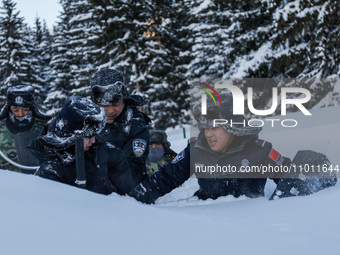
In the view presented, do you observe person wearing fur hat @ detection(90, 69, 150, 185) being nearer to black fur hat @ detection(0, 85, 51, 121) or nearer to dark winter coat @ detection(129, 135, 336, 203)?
dark winter coat @ detection(129, 135, 336, 203)

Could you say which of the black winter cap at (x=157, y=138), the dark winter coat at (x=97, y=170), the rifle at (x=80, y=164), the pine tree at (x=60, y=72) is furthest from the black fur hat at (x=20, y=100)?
the pine tree at (x=60, y=72)

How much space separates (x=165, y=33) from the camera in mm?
24094

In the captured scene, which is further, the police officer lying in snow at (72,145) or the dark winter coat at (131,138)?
the dark winter coat at (131,138)

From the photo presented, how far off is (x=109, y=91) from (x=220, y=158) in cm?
147

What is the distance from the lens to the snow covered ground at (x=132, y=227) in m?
1.54

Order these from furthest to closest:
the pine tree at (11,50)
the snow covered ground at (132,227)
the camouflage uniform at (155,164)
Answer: the pine tree at (11,50), the camouflage uniform at (155,164), the snow covered ground at (132,227)

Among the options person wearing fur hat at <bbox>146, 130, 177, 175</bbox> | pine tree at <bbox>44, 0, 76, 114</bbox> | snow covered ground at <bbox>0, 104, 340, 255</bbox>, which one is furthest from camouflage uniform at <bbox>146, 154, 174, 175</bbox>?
pine tree at <bbox>44, 0, 76, 114</bbox>

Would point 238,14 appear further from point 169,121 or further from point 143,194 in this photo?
point 143,194

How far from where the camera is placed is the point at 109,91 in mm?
4301

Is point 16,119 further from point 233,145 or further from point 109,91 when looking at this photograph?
point 233,145

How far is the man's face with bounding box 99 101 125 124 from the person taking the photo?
4391mm

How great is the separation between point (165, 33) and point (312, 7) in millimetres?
11449

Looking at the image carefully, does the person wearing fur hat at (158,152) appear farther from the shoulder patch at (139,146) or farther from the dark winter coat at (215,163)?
the dark winter coat at (215,163)

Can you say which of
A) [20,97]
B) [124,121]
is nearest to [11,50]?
[20,97]
